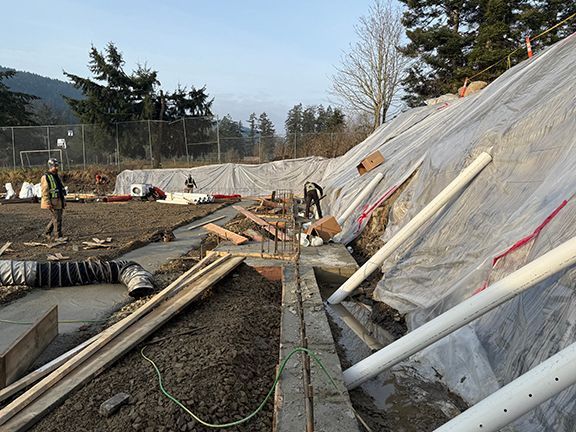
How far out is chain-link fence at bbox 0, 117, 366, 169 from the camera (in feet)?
79.0

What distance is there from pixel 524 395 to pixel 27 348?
4038mm

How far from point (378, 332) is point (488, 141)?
292 cm

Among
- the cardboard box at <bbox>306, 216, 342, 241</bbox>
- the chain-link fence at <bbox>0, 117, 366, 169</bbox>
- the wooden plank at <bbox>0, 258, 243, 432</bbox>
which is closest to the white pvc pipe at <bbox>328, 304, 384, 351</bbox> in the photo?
the wooden plank at <bbox>0, 258, 243, 432</bbox>

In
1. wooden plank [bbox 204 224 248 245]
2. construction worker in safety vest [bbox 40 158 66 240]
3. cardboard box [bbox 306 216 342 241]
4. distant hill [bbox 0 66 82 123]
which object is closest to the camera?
wooden plank [bbox 204 224 248 245]

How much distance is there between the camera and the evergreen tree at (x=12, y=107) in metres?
30.6

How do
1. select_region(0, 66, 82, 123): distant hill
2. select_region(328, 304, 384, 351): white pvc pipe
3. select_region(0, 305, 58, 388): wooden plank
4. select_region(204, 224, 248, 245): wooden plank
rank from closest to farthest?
select_region(0, 305, 58, 388): wooden plank, select_region(328, 304, 384, 351): white pvc pipe, select_region(204, 224, 248, 245): wooden plank, select_region(0, 66, 82, 123): distant hill

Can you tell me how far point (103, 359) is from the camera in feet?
10.7

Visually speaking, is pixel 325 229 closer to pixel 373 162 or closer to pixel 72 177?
pixel 373 162

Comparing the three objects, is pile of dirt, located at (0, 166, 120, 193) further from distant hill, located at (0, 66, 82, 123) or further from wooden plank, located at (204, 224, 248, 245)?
distant hill, located at (0, 66, 82, 123)

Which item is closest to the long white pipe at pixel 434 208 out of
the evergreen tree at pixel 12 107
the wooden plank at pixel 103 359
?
the wooden plank at pixel 103 359

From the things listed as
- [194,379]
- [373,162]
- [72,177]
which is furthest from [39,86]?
[194,379]

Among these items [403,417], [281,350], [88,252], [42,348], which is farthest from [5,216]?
[403,417]

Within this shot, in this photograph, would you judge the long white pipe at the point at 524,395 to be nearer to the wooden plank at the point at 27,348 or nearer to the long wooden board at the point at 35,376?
the long wooden board at the point at 35,376

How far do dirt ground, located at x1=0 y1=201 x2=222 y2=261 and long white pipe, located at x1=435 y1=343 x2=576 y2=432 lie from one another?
7261 millimetres
